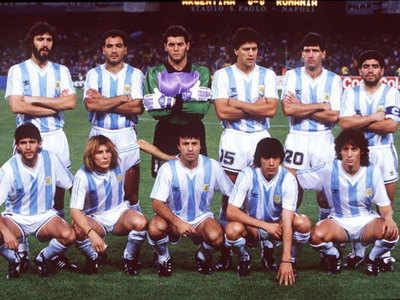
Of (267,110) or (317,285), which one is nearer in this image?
(317,285)

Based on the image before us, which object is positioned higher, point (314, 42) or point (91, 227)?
point (314, 42)

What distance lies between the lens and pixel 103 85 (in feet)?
18.0

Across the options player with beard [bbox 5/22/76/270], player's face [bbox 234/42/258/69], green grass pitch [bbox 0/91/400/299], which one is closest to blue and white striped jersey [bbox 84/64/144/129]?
player with beard [bbox 5/22/76/270]

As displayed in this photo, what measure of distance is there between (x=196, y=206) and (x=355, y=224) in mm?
1215

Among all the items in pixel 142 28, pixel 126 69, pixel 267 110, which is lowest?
pixel 267 110

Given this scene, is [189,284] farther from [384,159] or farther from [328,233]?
[384,159]

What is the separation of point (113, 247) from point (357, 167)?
2249 mm

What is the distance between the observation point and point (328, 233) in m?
4.76

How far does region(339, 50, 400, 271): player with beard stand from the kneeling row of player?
1.13 feet

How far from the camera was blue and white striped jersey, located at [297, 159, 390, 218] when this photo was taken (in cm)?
482

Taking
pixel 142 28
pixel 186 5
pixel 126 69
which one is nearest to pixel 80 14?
pixel 142 28

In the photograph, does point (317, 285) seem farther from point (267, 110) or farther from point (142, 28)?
point (142, 28)

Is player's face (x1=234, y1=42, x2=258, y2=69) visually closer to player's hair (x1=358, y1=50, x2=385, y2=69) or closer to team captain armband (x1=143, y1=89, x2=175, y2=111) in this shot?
team captain armband (x1=143, y1=89, x2=175, y2=111)

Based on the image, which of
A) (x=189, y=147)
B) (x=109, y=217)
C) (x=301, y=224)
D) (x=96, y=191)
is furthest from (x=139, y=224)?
(x=301, y=224)
